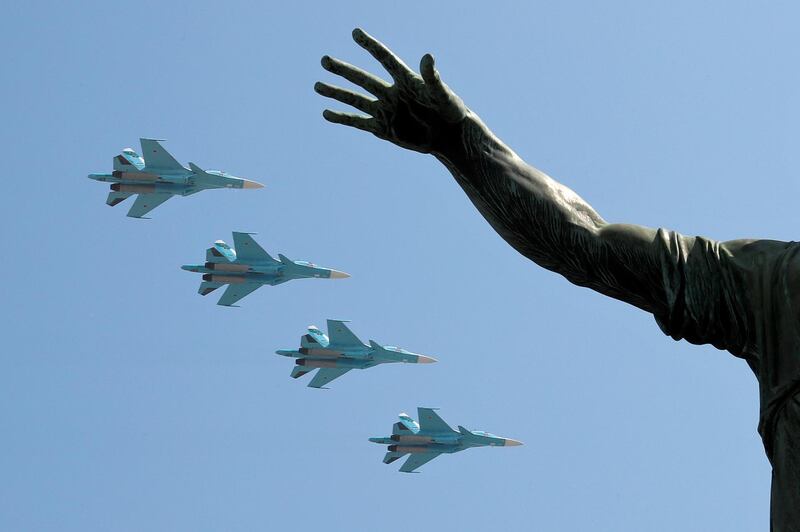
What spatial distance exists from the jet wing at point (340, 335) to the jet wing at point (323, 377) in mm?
1208

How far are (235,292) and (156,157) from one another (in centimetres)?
673

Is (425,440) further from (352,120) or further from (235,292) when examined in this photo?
(352,120)

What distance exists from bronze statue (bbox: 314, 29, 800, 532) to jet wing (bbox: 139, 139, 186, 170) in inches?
2091

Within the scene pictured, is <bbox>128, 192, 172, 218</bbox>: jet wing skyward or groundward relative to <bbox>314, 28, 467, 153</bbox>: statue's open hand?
skyward

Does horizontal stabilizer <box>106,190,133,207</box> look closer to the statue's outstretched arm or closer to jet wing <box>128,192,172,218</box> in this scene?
jet wing <box>128,192,172,218</box>

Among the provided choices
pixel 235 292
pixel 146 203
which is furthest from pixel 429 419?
pixel 146 203

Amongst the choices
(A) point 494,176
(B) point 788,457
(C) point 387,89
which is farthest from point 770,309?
(C) point 387,89

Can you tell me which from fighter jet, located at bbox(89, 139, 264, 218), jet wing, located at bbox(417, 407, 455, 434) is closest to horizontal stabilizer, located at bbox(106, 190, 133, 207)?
fighter jet, located at bbox(89, 139, 264, 218)

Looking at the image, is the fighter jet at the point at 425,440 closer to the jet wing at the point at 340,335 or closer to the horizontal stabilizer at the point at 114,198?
the jet wing at the point at 340,335

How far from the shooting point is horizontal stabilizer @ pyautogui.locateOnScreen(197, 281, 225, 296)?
5781cm

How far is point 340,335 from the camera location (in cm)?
6284

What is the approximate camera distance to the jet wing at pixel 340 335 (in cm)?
6238

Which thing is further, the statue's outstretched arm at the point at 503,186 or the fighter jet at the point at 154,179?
the fighter jet at the point at 154,179

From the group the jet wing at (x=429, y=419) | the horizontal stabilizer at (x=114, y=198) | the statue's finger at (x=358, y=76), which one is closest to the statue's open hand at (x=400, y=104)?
the statue's finger at (x=358, y=76)
